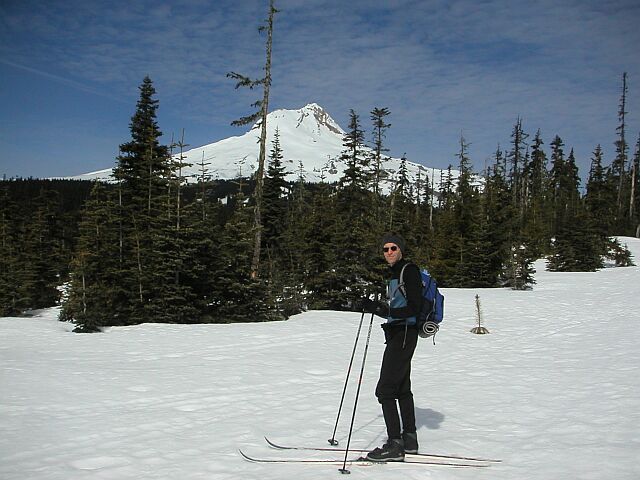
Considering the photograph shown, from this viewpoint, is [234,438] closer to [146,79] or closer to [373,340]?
[373,340]

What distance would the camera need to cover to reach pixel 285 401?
7.48 meters

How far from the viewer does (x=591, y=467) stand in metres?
4.82

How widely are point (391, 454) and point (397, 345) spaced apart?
1216mm

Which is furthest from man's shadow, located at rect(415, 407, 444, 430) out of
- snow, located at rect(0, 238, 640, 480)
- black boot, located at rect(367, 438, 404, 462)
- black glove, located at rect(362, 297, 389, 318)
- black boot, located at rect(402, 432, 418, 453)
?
black glove, located at rect(362, 297, 389, 318)

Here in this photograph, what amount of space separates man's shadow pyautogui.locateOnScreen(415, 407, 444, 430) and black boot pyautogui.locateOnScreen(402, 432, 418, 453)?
132 cm

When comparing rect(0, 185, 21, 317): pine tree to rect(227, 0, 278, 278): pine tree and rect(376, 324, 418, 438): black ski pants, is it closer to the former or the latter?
rect(227, 0, 278, 278): pine tree

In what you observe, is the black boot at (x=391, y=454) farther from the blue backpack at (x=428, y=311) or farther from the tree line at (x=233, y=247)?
the tree line at (x=233, y=247)

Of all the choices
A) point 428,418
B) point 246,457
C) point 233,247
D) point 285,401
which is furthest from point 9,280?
point 428,418

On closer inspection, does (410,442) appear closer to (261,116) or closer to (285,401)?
(285,401)

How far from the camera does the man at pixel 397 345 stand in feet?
15.7

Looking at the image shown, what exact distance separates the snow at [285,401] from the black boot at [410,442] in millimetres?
249

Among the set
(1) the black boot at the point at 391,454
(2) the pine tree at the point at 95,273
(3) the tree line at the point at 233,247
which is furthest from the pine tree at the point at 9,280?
(1) the black boot at the point at 391,454

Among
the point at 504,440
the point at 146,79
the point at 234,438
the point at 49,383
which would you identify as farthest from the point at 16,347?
the point at 146,79

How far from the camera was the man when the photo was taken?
189 inches
